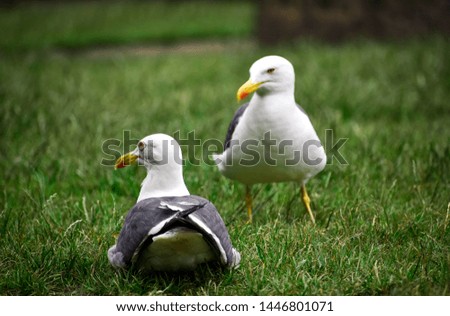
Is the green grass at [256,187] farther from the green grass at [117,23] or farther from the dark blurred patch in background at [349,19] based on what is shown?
the green grass at [117,23]

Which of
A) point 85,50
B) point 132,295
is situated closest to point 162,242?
point 132,295

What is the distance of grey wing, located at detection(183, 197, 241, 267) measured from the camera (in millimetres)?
2577

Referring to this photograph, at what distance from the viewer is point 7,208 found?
154 inches

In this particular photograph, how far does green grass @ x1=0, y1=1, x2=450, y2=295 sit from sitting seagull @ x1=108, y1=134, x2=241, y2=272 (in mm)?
122

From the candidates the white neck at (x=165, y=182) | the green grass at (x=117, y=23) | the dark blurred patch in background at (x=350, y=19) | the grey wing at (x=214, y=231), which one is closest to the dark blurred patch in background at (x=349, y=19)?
the dark blurred patch in background at (x=350, y=19)

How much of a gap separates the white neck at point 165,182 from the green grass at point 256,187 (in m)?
0.35

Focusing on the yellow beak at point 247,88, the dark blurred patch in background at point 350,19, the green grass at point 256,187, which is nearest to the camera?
the green grass at point 256,187

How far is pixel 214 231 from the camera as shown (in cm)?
270

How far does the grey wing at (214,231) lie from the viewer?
2.58m

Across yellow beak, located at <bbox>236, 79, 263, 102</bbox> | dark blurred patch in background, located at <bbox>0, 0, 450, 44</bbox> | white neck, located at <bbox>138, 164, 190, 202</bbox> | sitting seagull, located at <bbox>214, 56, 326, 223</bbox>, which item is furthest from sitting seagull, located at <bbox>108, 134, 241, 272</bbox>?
dark blurred patch in background, located at <bbox>0, 0, 450, 44</bbox>

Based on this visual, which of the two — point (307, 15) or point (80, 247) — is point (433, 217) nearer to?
point (80, 247)

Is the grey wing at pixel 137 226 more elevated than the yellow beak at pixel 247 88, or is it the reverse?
the yellow beak at pixel 247 88

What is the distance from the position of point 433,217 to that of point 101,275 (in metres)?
1.77

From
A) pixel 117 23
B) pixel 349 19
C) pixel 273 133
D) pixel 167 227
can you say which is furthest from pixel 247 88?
pixel 117 23
